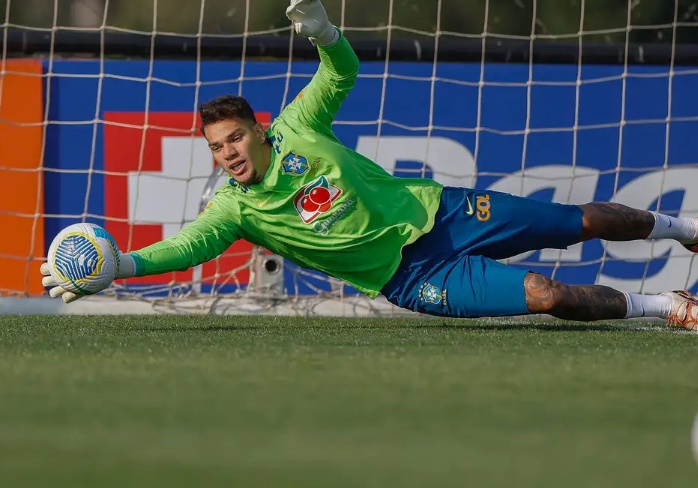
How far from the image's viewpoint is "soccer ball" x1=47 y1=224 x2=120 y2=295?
15.9 ft

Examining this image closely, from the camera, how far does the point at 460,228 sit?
5332 mm

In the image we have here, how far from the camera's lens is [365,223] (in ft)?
17.1

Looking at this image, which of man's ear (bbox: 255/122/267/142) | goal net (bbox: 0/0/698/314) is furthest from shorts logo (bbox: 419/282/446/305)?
goal net (bbox: 0/0/698/314)

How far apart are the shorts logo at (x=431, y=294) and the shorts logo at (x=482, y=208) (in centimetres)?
35

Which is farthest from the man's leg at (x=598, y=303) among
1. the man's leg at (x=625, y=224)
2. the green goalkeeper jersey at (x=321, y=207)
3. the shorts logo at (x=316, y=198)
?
the shorts logo at (x=316, y=198)

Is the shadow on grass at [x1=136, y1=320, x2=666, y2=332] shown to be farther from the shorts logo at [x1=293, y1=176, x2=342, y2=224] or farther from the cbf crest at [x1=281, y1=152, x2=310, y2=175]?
the cbf crest at [x1=281, y1=152, x2=310, y2=175]

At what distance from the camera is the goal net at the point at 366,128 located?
283 inches

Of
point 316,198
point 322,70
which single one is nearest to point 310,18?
point 322,70

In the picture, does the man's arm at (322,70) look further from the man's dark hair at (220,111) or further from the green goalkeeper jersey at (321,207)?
the man's dark hair at (220,111)

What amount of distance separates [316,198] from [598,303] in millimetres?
1194

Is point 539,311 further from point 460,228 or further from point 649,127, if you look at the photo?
point 649,127

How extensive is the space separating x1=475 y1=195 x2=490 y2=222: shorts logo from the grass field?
1.90 feet

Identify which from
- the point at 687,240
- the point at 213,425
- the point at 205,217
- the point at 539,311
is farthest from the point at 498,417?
the point at 687,240

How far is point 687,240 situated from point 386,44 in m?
2.38
